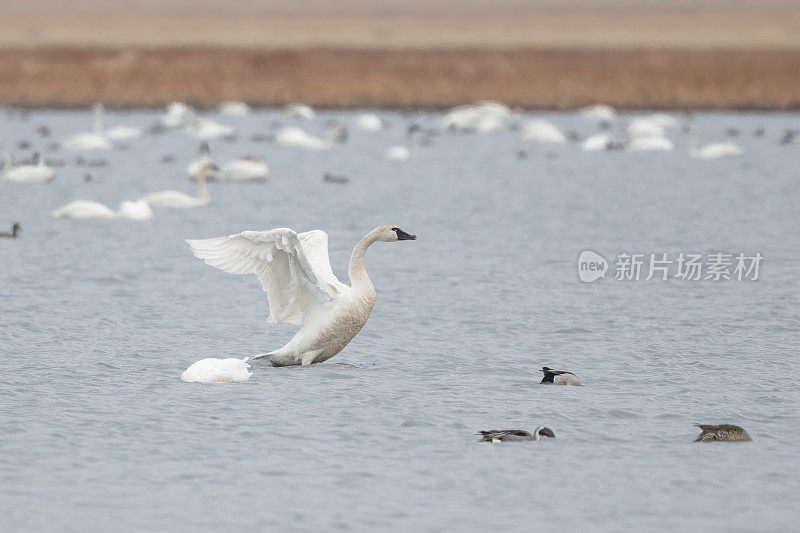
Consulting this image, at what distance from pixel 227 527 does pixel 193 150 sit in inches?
1180

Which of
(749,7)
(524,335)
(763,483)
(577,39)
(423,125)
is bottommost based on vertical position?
(763,483)

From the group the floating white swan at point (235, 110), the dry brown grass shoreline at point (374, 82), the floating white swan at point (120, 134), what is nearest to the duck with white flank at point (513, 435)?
the floating white swan at point (120, 134)

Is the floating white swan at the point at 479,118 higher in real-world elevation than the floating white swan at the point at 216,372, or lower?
higher

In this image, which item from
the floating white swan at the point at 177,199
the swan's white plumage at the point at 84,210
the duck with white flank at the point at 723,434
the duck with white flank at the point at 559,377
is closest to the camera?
the duck with white flank at the point at 723,434

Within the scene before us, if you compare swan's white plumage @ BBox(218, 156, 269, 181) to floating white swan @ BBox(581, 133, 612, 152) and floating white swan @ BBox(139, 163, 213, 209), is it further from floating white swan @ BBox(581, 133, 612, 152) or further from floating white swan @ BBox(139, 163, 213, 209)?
floating white swan @ BBox(581, 133, 612, 152)

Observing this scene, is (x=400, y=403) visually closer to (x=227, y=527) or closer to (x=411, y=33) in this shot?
(x=227, y=527)

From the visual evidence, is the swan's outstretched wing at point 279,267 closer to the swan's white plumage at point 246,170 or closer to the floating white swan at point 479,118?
the swan's white plumage at point 246,170

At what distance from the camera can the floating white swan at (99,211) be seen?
21000 millimetres

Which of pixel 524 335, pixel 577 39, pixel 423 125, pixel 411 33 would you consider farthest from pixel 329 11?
pixel 524 335

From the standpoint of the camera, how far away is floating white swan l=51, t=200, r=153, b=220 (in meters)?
21.0

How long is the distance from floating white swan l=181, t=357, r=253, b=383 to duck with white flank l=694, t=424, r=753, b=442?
3586 millimetres

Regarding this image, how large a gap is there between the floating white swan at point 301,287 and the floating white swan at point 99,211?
10.1 metres

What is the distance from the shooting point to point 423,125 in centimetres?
4372

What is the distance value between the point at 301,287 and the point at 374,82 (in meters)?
38.1
